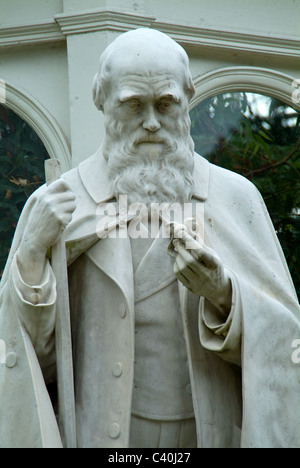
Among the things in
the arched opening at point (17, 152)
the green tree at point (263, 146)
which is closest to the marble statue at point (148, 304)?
the arched opening at point (17, 152)

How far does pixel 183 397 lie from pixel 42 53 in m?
3.53

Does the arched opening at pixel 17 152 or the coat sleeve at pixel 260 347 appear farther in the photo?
the arched opening at pixel 17 152

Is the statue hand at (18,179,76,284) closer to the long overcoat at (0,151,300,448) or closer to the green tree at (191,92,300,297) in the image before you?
the long overcoat at (0,151,300,448)

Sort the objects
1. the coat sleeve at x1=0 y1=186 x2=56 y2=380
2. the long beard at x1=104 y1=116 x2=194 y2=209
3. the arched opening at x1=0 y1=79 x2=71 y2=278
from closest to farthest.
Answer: the coat sleeve at x1=0 y1=186 x2=56 y2=380, the long beard at x1=104 y1=116 x2=194 y2=209, the arched opening at x1=0 y1=79 x2=71 y2=278

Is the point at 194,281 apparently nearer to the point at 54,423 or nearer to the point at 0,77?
the point at 54,423

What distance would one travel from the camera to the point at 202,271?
7.35m

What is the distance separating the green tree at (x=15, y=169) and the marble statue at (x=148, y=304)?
9.14ft

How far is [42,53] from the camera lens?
10633mm

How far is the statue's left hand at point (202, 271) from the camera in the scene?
7312 mm

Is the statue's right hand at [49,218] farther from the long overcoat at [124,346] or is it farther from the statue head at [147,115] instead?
the statue head at [147,115]

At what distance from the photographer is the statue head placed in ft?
24.8

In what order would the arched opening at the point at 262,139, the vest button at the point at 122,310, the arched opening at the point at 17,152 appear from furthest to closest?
the arched opening at the point at 262,139
the arched opening at the point at 17,152
the vest button at the point at 122,310

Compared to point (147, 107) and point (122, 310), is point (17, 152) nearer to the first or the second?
point (147, 107)

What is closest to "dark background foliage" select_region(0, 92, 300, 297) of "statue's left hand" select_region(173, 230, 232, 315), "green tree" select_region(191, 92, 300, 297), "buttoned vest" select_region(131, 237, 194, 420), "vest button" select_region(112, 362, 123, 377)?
"green tree" select_region(191, 92, 300, 297)
